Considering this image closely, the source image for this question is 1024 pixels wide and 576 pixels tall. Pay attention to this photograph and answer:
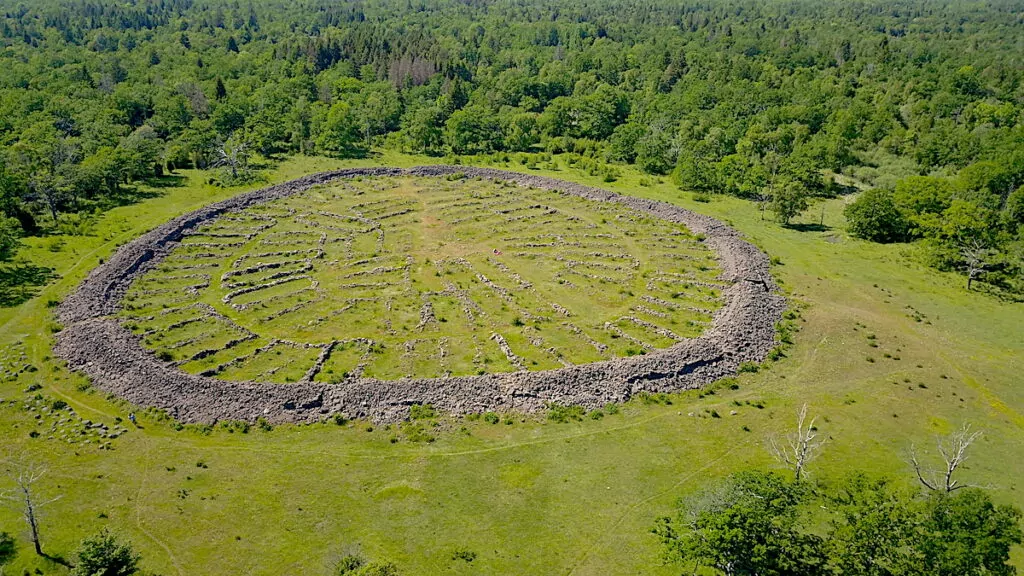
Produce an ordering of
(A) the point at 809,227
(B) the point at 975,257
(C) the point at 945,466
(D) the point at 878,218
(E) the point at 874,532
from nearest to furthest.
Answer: (E) the point at 874,532, (C) the point at 945,466, (B) the point at 975,257, (D) the point at 878,218, (A) the point at 809,227

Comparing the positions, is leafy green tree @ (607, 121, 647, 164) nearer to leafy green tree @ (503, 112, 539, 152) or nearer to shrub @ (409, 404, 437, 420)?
leafy green tree @ (503, 112, 539, 152)

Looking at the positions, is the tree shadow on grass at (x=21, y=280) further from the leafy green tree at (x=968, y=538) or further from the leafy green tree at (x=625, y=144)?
the leafy green tree at (x=625, y=144)

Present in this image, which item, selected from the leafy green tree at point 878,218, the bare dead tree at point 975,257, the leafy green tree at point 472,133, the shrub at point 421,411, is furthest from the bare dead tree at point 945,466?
the leafy green tree at point 472,133

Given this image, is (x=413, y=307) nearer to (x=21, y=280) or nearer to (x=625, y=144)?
(x=21, y=280)

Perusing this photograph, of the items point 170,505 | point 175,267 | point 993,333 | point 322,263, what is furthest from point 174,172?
point 993,333

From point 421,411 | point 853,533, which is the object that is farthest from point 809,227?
point 853,533

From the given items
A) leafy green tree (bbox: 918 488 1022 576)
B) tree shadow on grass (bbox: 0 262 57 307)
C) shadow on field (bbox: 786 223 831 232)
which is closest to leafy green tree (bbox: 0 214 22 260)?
tree shadow on grass (bbox: 0 262 57 307)

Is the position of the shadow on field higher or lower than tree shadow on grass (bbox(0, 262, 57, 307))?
higher
